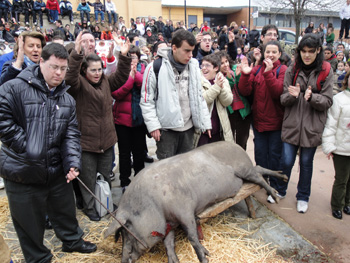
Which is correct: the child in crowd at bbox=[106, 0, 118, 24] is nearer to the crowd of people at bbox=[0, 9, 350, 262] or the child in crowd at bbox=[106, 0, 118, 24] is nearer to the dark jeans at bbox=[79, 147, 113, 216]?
Result: the crowd of people at bbox=[0, 9, 350, 262]

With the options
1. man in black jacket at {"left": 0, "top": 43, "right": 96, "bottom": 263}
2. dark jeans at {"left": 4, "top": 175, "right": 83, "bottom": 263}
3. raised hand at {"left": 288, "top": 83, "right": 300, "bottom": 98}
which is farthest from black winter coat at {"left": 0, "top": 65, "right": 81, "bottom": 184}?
raised hand at {"left": 288, "top": 83, "right": 300, "bottom": 98}

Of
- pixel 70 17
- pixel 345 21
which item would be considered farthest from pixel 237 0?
pixel 70 17

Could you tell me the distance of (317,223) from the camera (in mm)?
3809

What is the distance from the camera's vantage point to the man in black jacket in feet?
8.27

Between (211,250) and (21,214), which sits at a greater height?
(21,214)

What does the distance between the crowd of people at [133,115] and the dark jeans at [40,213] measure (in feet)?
0.03

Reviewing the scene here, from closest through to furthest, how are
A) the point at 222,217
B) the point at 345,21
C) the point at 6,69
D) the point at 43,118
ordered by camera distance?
the point at 43,118 → the point at 6,69 → the point at 222,217 → the point at 345,21

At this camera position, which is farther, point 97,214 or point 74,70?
point 97,214

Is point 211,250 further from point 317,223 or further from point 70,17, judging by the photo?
point 70,17

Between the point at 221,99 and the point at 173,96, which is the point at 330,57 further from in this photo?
the point at 173,96

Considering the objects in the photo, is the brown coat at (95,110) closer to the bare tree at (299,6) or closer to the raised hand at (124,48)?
the raised hand at (124,48)

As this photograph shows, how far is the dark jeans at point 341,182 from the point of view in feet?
12.3

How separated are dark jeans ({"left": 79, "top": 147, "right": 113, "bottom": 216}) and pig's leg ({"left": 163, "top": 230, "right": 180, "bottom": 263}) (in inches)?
52.1

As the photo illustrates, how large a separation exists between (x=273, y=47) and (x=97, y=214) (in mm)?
3435
